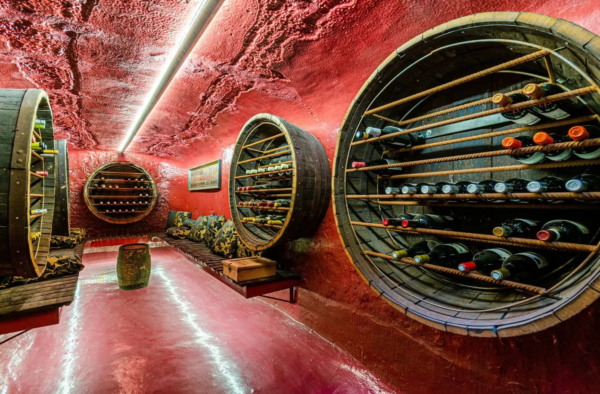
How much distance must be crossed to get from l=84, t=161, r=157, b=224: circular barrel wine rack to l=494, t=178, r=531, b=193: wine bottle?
22.5ft

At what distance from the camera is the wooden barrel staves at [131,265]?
384cm

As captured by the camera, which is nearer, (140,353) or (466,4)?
(466,4)

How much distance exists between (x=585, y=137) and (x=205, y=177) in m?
5.27

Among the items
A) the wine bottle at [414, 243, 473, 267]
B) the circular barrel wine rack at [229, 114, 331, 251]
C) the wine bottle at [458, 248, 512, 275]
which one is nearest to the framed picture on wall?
the circular barrel wine rack at [229, 114, 331, 251]

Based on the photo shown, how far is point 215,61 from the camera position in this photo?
2.42 meters

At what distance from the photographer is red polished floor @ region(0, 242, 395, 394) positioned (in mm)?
1992

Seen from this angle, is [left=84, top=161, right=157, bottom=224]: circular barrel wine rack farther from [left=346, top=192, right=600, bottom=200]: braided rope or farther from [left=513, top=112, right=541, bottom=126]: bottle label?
[left=513, top=112, right=541, bottom=126]: bottle label

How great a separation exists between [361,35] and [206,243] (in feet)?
11.6

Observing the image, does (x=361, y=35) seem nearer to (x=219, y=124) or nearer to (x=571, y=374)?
(x=571, y=374)

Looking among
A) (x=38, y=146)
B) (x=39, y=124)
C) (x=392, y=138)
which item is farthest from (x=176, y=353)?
(x=392, y=138)

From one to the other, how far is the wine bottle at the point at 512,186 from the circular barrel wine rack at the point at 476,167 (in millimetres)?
41

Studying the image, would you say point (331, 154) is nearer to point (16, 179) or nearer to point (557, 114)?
point (557, 114)

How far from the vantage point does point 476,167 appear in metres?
1.50

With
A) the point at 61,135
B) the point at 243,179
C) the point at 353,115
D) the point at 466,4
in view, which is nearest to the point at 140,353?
the point at 243,179
